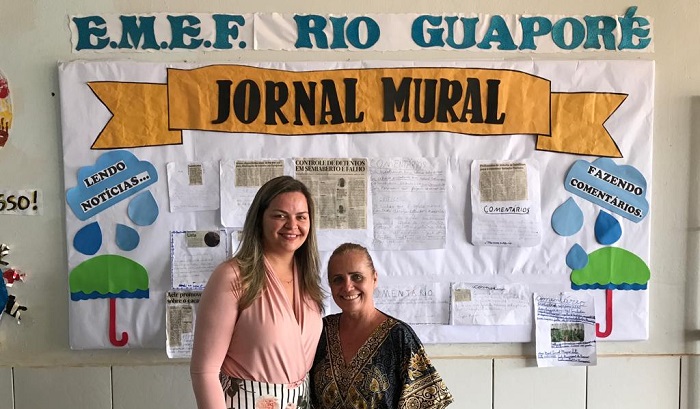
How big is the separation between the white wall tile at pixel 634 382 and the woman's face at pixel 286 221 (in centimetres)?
105

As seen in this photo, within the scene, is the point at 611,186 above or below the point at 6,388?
above

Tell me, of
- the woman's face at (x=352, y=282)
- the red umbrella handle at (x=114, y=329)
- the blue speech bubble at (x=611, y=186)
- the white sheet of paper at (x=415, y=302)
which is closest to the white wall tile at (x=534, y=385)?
the white sheet of paper at (x=415, y=302)

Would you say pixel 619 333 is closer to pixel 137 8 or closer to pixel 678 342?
pixel 678 342

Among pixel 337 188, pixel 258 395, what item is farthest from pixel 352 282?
pixel 337 188

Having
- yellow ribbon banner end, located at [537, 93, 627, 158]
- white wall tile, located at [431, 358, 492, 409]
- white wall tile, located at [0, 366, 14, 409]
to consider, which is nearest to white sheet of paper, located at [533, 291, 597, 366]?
white wall tile, located at [431, 358, 492, 409]

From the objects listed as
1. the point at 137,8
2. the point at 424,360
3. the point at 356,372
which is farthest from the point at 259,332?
the point at 137,8

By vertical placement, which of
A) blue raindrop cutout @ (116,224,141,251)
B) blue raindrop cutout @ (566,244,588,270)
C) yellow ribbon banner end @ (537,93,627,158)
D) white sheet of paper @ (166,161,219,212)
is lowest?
blue raindrop cutout @ (566,244,588,270)

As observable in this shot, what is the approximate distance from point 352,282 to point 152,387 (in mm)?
818

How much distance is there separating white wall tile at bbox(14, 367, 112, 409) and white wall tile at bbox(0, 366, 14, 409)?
0.02m

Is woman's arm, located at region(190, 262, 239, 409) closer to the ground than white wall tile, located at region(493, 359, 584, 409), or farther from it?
farther from it

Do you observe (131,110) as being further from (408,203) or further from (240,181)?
(408,203)

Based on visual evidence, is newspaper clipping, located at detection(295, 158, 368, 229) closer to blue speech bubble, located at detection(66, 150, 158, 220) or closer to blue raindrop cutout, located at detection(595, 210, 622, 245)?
blue speech bubble, located at detection(66, 150, 158, 220)

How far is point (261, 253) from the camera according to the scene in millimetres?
1329

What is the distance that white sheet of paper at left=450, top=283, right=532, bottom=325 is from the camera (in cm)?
181
